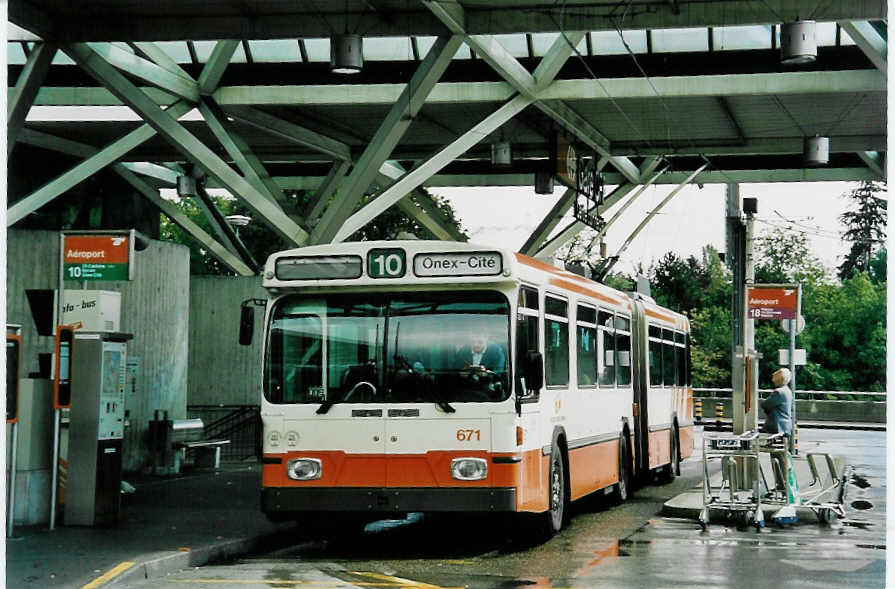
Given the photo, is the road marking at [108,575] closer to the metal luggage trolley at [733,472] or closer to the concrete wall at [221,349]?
the metal luggage trolley at [733,472]

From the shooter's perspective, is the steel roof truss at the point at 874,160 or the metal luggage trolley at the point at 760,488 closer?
the metal luggage trolley at the point at 760,488

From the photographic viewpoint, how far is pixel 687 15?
17.9 metres

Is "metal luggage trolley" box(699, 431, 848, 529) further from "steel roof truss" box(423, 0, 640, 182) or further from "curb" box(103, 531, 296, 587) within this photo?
"steel roof truss" box(423, 0, 640, 182)

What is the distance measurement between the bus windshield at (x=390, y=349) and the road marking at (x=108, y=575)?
7.58 feet

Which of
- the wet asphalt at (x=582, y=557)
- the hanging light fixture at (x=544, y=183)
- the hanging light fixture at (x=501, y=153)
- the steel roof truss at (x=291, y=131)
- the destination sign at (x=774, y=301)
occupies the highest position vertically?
the steel roof truss at (x=291, y=131)

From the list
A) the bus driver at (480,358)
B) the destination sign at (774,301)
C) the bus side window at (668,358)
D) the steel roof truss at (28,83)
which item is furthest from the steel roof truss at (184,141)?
the destination sign at (774,301)

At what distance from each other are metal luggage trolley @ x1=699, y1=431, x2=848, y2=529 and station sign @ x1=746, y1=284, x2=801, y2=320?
36.2 ft

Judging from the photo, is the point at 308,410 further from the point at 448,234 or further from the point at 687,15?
the point at 448,234

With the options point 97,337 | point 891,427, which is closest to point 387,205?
point 97,337

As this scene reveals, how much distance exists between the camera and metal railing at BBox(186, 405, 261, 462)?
2917 cm

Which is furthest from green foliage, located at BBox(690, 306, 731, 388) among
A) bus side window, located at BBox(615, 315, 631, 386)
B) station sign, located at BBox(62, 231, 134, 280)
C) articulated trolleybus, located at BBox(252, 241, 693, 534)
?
articulated trolleybus, located at BBox(252, 241, 693, 534)

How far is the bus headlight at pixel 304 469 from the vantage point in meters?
13.4

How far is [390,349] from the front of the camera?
13500 mm

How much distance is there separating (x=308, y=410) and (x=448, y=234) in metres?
20.5
